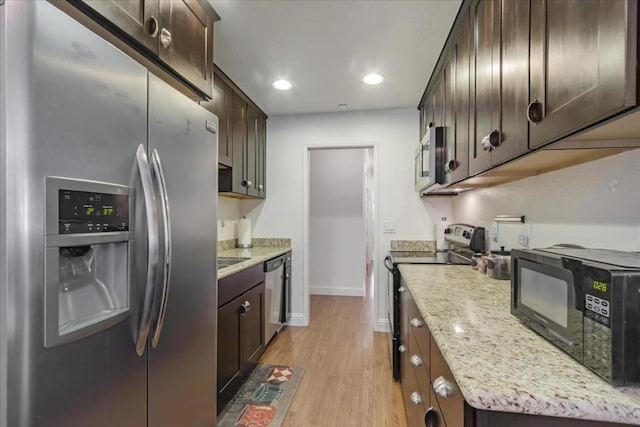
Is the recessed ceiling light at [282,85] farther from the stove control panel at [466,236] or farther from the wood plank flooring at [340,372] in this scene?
the wood plank flooring at [340,372]

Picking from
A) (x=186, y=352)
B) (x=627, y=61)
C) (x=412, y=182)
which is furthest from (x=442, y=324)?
(x=412, y=182)

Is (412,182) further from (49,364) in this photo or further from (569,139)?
(49,364)

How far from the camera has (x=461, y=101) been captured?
1.68m

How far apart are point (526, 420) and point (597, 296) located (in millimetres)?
291

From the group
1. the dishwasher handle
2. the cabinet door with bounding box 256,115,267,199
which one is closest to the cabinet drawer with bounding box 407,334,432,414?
the dishwasher handle

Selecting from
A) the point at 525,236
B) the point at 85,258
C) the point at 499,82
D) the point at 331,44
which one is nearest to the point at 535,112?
the point at 499,82

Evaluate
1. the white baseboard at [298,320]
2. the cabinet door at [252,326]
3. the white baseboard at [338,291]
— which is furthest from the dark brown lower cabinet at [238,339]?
the white baseboard at [338,291]

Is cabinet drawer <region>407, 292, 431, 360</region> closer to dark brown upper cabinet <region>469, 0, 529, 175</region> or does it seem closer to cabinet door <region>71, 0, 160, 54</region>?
dark brown upper cabinet <region>469, 0, 529, 175</region>

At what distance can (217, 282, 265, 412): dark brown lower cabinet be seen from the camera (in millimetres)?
1800

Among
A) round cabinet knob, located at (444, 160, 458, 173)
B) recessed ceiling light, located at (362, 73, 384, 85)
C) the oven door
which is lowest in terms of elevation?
the oven door

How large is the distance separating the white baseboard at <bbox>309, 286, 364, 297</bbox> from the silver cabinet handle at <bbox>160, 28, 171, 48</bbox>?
4.09 metres

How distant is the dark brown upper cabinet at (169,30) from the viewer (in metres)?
1.06

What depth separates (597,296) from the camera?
2.02 ft

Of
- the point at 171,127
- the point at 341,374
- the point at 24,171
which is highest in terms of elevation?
the point at 171,127
